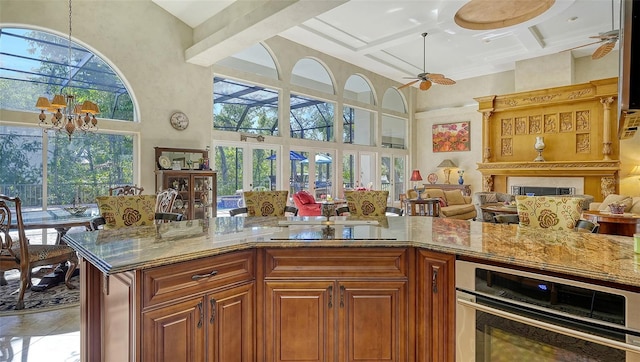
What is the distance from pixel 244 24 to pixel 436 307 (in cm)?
444

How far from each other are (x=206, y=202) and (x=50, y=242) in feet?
7.38

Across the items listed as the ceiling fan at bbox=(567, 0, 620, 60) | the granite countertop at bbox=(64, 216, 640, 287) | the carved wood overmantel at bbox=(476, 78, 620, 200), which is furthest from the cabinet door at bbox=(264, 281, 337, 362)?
the carved wood overmantel at bbox=(476, 78, 620, 200)

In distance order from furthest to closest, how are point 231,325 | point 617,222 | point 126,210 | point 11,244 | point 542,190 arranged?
point 542,190, point 617,222, point 11,244, point 126,210, point 231,325

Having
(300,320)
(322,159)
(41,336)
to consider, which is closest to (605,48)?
(322,159)

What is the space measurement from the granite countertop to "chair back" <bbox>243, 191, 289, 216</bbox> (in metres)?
0.80

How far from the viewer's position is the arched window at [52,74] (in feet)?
14.6

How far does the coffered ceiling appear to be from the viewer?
189 inches

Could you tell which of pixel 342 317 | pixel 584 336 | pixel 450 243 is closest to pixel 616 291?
pixel 584 336

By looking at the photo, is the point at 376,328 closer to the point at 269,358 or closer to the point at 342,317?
the point at 342,317

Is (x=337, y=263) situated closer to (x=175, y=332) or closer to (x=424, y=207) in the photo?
(x=175, y=332)

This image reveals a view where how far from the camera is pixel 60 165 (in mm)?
4898

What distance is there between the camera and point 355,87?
9.54 metres

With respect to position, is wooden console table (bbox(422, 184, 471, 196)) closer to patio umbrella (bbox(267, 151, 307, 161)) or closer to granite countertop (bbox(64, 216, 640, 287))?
patio umbrella (bbox(267, 151, 307, 161))

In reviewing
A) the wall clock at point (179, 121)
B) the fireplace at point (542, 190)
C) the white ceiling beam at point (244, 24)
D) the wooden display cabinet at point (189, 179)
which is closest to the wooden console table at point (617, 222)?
the fireplace at point (542, 190)
